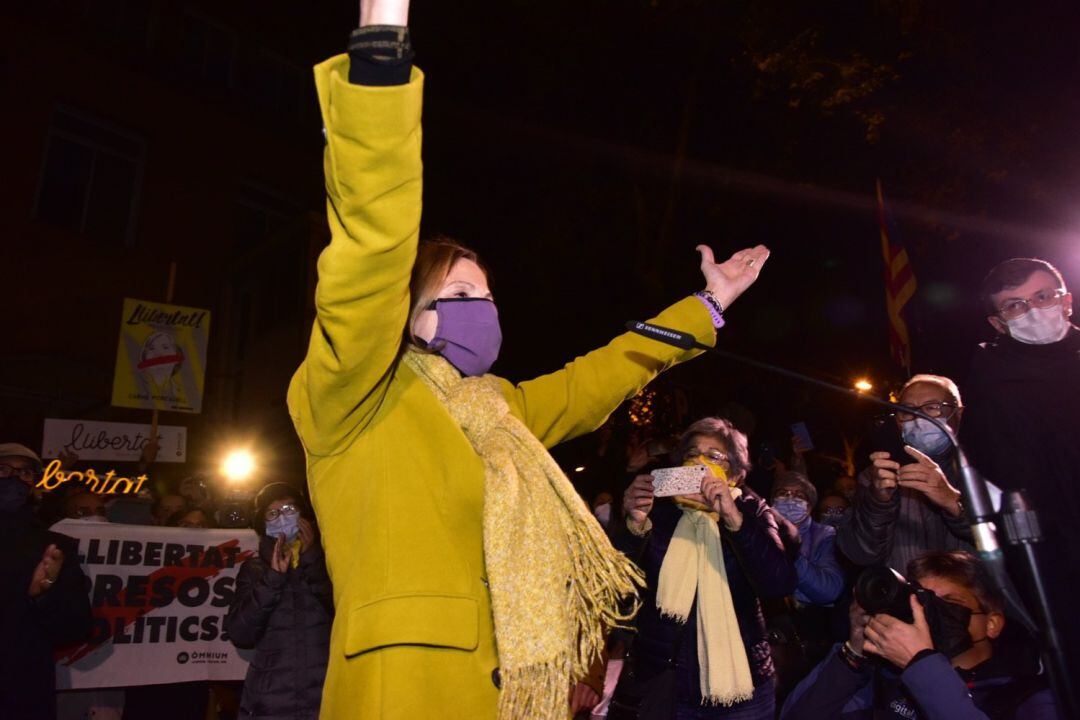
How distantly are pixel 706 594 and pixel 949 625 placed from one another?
5.21 ft

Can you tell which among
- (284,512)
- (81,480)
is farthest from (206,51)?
(284,512)

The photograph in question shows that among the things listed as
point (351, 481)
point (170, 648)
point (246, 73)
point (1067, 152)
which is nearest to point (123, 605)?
point (170, 648)

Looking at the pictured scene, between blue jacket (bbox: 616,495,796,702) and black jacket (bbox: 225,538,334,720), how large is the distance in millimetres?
1932

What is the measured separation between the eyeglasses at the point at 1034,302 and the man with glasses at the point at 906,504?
1015 mm

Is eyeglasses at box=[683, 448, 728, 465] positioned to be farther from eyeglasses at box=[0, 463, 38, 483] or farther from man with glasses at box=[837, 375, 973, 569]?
eyeglasses at box=[0, 463, 38, 483]

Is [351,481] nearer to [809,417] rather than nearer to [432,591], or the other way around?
[432,591]

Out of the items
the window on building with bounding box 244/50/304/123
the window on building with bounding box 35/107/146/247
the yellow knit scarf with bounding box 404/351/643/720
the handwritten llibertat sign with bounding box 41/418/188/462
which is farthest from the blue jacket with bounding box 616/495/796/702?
the window on building with bounding box 244/50/304/123

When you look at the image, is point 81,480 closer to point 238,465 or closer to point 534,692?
point 238,465

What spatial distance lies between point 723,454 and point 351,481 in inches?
121

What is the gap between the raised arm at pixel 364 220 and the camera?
163cm

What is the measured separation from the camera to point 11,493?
529 centimetres

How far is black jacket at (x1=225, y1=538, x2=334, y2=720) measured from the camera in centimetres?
505

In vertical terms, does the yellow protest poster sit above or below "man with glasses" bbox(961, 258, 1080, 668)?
above

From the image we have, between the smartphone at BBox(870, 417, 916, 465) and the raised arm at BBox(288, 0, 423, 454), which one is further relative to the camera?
the smartphone at BBox(870, 417, 916, 465)
